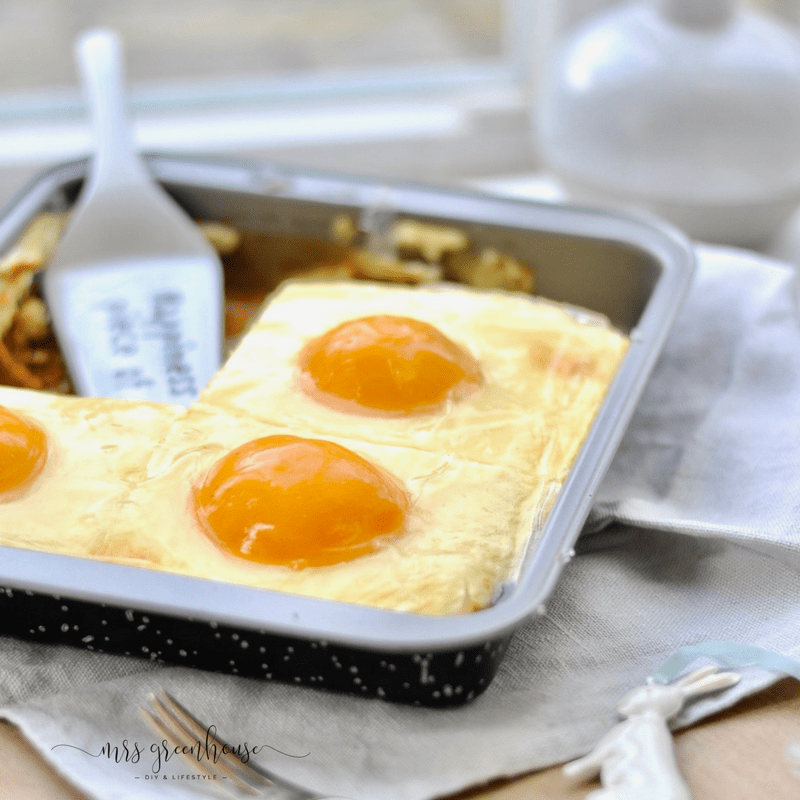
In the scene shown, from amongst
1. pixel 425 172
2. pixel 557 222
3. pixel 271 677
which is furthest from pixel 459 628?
pixel 425 172

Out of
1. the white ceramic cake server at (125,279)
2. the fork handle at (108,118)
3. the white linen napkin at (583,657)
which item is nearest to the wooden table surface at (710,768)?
the white linen napkin at (583,657)

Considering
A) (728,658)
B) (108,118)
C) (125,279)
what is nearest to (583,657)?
(728,658)

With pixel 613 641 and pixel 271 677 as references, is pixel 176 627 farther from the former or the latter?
pixel 613 641

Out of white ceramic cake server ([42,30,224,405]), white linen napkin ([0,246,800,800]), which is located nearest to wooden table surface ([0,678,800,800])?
white linen napkin ([0,246,800,800])

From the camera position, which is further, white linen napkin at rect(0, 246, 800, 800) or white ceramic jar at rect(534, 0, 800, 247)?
white ceramic jar at rect(534, 0, 800, 247)

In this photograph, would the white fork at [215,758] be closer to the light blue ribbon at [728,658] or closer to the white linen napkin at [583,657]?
the white linen napkin at [583,657]

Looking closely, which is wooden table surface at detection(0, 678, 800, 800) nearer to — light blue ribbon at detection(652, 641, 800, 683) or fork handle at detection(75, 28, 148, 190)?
light blue ribbon at detection(652, 641, 800, 683)

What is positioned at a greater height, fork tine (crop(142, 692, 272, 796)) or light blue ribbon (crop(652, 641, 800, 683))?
light blue ribbon (crop(652, 641, 800, 683))

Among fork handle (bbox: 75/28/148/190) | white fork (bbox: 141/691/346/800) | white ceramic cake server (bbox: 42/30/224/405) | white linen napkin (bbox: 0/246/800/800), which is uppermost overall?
fork handle (bbox: 75/28/148/190)
